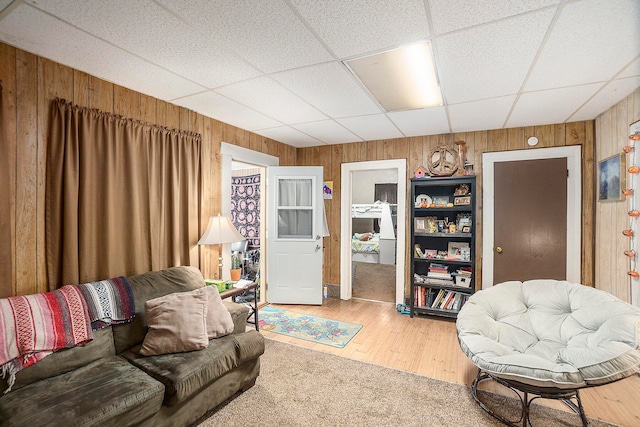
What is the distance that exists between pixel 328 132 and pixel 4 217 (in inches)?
123

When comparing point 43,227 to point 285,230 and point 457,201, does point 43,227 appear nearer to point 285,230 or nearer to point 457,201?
point 285,230

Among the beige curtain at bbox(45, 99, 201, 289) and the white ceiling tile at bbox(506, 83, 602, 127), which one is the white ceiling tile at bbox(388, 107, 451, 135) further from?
the beige curtain at bbox(45, 99, 201, 289)

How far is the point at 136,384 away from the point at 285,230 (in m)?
2.90

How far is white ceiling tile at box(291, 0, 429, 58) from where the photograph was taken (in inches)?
59.1

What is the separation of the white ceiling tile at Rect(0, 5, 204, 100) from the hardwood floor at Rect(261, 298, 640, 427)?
266 cm

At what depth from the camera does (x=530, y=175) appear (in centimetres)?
354

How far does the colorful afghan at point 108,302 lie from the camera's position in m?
1.99

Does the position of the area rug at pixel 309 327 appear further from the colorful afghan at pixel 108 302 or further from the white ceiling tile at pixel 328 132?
the white ceiling tile at pixel 328 132

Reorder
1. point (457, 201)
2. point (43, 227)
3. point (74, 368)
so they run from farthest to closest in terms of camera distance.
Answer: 1. point (457, 201)
2. point (43, 227)
3. point (74, 368)

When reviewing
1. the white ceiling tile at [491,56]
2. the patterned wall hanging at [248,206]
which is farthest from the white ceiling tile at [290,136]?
the white ceiling tile at [491,56]

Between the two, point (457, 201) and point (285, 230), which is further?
point (285, 230)

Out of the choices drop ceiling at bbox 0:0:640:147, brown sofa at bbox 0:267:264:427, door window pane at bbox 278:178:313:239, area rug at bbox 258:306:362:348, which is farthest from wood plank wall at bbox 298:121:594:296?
brown sofa at bbox 0:267:264:427

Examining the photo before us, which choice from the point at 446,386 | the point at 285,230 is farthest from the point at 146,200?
the point at 446,386

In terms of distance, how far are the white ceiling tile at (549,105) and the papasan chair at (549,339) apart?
5.27 feet
